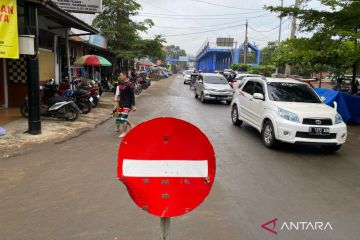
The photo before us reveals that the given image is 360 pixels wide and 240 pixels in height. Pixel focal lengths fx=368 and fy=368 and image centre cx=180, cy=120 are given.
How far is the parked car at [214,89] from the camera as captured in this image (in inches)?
784

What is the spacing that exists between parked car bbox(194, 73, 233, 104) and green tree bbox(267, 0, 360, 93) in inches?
248

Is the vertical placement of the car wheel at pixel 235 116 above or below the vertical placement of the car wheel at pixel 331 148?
above

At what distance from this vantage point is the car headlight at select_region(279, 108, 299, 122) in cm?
821

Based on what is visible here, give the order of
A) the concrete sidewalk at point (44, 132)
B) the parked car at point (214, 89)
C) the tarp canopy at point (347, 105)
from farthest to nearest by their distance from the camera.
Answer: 1. the parked car at point (214, 89)
2. the tarp canopy at point (347, 105)
3. the concrete sidewalk at point (44, 132)

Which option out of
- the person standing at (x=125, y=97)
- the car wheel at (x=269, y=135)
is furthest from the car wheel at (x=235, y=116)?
the person standing at (x=125, y=97)

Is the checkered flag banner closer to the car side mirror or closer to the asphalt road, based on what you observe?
the asphalt road

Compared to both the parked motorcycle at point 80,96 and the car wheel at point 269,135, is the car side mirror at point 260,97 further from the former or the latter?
the parked motorcycle at point 80,96

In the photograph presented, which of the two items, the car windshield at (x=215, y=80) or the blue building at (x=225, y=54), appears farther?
the blue building at (x=225, y=54)

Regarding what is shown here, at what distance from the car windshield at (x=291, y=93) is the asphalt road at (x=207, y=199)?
1370 mm

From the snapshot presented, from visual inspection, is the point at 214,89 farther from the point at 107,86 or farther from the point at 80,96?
the point at 107,86

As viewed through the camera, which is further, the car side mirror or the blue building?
the blue building

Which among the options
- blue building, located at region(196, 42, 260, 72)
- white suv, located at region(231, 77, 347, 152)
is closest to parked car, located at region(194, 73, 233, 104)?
white suv, located at region(231, 77, 347, 152)

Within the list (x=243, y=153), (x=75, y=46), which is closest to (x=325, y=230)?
(x=243, y=153)

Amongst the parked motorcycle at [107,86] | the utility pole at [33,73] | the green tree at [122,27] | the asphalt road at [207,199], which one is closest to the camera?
the asphalt road at [207,199]
